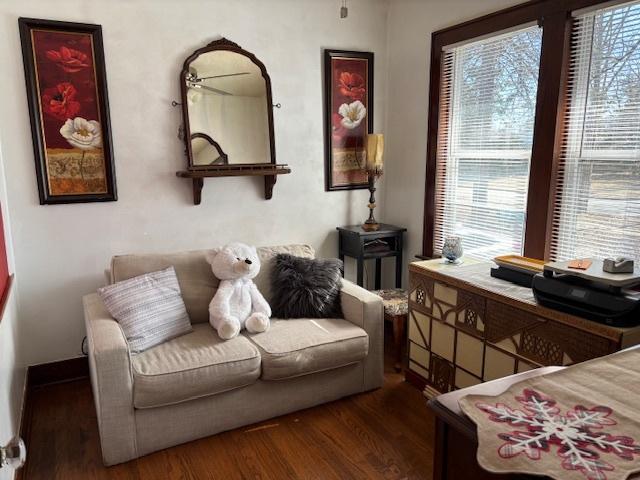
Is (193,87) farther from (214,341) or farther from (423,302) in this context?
(423,302)

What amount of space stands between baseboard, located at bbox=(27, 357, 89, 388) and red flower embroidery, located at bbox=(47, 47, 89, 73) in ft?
5.73

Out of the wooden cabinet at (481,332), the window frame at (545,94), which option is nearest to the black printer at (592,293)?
the wooden cabinet at (481,332)

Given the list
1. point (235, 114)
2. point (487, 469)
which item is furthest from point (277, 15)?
point (487, 469)

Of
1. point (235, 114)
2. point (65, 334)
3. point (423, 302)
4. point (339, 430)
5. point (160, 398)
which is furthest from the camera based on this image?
point (235, 114)

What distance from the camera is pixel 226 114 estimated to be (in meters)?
3.12

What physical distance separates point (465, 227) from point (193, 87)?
1976mm

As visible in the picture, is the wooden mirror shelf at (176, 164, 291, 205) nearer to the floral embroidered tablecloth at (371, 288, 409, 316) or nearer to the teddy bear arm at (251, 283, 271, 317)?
the teddy bear arm at (251, 283, 271, 317)

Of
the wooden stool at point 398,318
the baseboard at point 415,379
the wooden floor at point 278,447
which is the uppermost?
the wooden stool at point 398,318

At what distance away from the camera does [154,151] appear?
9.82 ft

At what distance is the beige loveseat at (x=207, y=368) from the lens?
2.15 m

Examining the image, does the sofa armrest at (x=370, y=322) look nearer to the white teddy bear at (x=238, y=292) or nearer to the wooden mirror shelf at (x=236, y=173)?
the white teddy bear at (x=238, y=292)

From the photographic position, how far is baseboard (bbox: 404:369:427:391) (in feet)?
9.27

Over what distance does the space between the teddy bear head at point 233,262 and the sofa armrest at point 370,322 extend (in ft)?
1.97

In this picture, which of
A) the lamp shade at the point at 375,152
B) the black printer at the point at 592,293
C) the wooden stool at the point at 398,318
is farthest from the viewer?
the lamp shade at the point at 375,152
